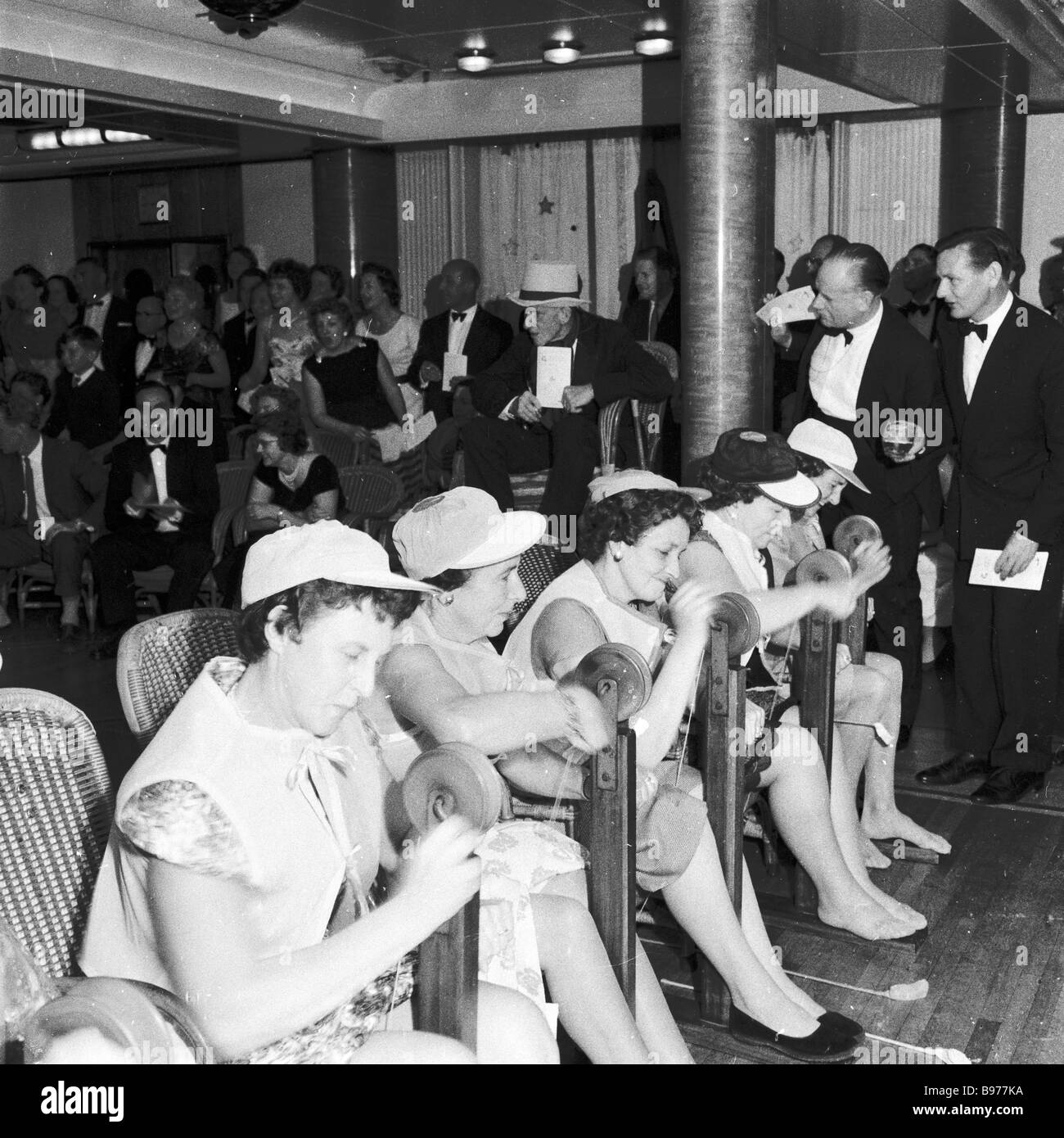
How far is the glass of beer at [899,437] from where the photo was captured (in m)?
4.21

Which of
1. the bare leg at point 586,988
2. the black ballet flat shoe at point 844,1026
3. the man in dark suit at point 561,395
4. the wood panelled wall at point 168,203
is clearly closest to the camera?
the bare leg at point 586,988

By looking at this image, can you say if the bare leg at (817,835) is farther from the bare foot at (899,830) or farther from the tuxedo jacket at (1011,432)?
the tuxedo jacket at (1011,432)

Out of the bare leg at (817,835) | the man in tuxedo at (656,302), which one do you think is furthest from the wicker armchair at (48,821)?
the man in tuxedo at (656,302)

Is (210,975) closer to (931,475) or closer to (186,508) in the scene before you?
(931,475)

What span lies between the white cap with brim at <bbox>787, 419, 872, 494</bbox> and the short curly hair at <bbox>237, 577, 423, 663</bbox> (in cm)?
227

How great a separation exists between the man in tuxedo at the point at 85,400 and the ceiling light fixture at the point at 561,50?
3.08m

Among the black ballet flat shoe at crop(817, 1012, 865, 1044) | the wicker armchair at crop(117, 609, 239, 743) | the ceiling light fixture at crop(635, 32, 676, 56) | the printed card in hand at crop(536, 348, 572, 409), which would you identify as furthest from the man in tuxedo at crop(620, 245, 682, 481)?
the wicker armchair at crop(117, 609, 239, 743)

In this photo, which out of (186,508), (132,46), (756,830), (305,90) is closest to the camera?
(756,830)

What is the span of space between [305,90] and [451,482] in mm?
3611

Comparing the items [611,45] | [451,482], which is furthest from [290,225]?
[451,482]

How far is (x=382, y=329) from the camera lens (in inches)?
301

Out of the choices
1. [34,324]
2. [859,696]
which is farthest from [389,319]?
[859,696]

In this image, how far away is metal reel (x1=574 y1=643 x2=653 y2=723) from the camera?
2.05 m

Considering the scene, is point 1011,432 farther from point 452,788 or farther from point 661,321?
point 661,321
